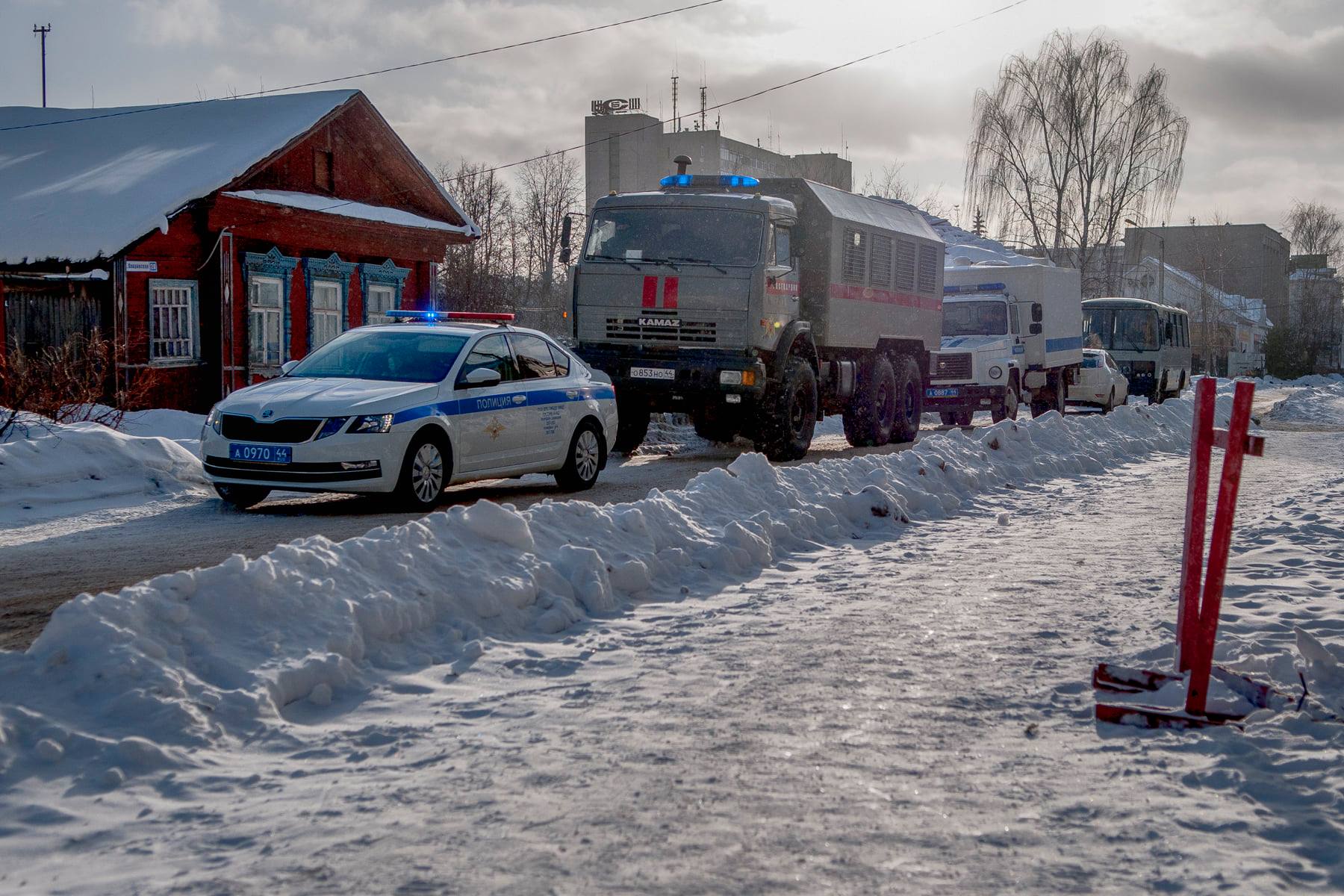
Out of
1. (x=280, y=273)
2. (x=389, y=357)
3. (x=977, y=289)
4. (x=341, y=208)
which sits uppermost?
(x=341, y=208)

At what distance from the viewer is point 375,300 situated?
27719mm

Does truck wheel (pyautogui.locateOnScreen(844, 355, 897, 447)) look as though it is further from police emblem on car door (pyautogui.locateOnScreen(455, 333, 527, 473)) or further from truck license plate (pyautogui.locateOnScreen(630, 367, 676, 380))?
police emblem on car door (pyautogui.locateOnScreen(455, 333, 527, 473))

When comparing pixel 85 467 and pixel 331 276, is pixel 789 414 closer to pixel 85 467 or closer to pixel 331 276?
pixel 85 467

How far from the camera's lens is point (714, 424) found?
1744cm

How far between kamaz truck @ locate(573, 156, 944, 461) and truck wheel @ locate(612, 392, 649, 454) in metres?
0.02

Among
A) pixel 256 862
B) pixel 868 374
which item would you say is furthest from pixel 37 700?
pixel 868 374

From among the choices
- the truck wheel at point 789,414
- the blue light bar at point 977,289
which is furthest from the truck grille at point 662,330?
the blue light bar at point 977,289

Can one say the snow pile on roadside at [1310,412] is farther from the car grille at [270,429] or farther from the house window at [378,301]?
the car grille at [270,429]

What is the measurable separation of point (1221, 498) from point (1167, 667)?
1.06m

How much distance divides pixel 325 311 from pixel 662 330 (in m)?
12.0

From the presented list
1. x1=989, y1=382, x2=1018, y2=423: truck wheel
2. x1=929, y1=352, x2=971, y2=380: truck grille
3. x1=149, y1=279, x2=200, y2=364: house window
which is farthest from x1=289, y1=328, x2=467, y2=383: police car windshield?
x1=989, y1=382, x2=1018, y2=423: truck wheel

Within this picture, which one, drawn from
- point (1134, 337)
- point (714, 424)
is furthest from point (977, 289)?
point (1134, 337)

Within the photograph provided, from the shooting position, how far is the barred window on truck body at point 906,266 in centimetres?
2000

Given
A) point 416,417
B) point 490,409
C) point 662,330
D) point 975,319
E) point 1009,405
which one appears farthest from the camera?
point 975,319
